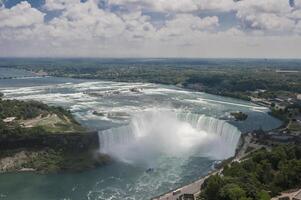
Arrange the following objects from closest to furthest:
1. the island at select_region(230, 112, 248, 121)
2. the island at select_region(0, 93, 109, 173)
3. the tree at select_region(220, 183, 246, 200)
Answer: the tree at select_region(220, 183, 246, 200)
the island at select_region(0, 93, 109, 173)
the island at select_region(230, 112, 248, 121)

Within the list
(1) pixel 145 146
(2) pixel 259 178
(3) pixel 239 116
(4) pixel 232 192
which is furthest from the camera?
(3) pixel 239 116

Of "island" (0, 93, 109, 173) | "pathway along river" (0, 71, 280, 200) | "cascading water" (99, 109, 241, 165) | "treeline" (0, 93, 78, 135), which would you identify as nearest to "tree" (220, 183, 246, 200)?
"pathway along river" (0, 71, 280, 200)

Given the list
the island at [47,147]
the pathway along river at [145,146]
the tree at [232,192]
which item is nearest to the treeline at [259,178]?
the tree at [232,192]

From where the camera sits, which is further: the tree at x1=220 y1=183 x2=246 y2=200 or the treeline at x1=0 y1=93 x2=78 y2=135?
the treeline at x1=0 y1=93 x2=78 y2=135

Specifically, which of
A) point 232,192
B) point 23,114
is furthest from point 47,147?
point 232,192

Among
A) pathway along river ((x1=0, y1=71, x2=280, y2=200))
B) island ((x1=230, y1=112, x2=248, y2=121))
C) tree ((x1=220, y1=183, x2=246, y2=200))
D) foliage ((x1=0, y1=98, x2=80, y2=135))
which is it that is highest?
foliage ((x1=0, y1=98, x2=80, y2=135))

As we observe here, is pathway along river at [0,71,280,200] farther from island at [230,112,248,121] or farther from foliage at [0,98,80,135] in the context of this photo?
foliage at [0,98,80,135]

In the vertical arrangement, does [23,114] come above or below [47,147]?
above

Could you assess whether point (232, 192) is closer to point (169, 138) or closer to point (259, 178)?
point (259, 178)
